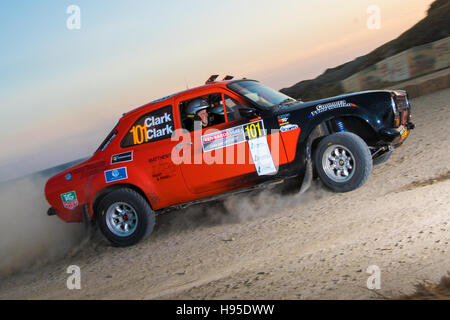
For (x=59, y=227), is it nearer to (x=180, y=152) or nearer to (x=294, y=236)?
(x=180, y=152)

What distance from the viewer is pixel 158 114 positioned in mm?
6215

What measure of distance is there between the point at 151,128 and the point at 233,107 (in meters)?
1.32

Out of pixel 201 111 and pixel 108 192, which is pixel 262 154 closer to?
pixel 201 111

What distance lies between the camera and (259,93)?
20.1ft

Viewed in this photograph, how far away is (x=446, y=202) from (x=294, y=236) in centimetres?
172

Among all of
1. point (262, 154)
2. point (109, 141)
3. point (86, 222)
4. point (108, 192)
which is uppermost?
point (109, 141)

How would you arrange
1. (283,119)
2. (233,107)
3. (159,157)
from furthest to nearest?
1. (159,157)
2. (233,107)
3. (283,119)

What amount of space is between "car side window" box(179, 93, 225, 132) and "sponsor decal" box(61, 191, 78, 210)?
2116 millimetres

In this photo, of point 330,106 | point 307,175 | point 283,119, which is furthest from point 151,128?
point 330,106

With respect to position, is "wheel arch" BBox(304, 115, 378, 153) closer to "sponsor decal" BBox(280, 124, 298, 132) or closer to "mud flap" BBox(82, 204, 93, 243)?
"sponsor decal" BBox(280, 124, 298, 132)

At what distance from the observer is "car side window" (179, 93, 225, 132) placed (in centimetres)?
595

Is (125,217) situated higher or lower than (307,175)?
lower

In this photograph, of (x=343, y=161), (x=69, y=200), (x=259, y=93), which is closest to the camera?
(x=343, y=161)

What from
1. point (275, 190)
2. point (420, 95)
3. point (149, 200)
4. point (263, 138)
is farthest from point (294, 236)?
point (420, 95)
